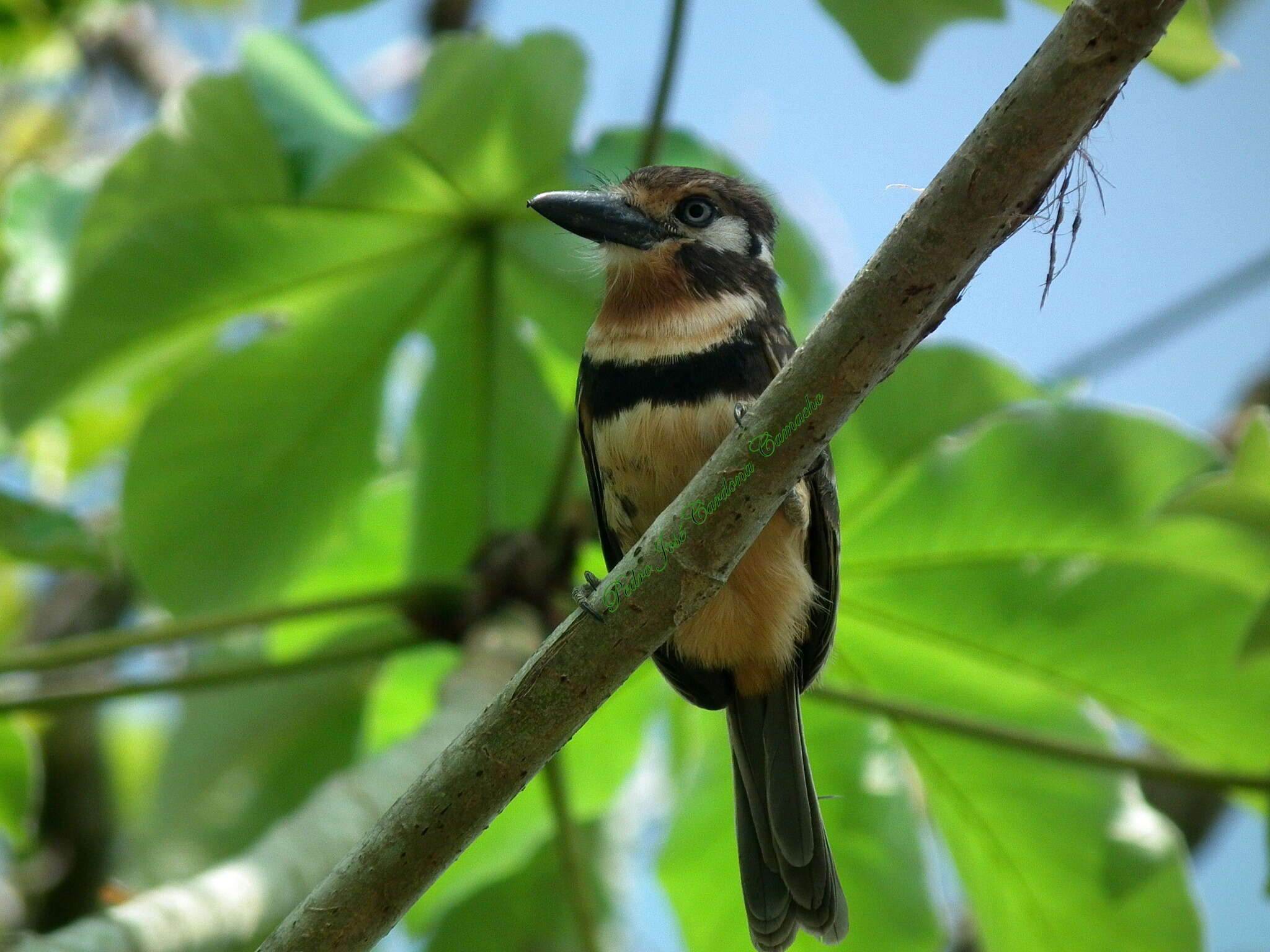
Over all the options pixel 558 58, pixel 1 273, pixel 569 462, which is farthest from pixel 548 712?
pixel 1 273

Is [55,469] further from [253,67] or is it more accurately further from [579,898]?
[579,898]

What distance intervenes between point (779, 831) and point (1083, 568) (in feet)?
3.25

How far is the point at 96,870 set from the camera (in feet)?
12.4

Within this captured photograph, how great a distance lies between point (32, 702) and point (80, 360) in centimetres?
84

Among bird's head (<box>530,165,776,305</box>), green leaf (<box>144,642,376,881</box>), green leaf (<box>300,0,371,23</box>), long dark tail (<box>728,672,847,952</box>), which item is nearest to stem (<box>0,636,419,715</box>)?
green leaf (<box>144,642,376,881</box>)

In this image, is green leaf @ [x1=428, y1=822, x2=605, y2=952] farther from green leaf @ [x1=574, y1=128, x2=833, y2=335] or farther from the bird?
green leaf @ [x1=574, y1=128, x2=833, y2=335]

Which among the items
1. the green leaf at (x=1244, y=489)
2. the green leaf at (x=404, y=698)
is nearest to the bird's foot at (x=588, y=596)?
the green leaf at (x=1244, y=489)

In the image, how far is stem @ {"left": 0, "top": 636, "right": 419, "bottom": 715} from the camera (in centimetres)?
227

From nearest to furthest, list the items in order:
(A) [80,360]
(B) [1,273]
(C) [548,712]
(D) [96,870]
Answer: (C) [548,712], (A) [80,360], (B) [1,273], (D) [96,870]
